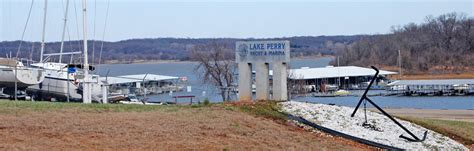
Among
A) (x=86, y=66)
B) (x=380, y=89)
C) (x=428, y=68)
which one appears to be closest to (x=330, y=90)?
(x=380, y=89)

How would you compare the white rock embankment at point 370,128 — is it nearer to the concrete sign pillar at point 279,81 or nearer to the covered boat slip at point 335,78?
the concrete sign pillar at point 279,81

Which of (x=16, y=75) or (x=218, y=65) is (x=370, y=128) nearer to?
(x=16, y=75)

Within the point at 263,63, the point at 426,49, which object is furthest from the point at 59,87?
the point at 426,49

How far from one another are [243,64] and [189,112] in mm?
6356

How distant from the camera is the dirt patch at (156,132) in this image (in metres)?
14.0

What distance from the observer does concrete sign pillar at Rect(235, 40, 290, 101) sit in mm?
24641

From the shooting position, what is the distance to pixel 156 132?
15.7m

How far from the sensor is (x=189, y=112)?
19.4m

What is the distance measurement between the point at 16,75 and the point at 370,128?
58.8ft

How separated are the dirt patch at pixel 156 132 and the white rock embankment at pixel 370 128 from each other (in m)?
1.21

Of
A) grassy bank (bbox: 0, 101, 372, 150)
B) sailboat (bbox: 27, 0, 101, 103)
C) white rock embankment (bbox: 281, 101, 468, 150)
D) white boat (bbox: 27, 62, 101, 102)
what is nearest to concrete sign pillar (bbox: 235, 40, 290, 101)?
white rock embankment (bbox: 281, 101, 468, 150)

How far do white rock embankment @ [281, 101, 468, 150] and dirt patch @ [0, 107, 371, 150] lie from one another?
1.21 meters

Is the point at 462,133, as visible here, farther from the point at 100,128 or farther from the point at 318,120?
the point at 100,128

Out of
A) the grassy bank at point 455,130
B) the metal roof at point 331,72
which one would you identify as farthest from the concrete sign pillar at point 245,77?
the metal roof at point 331,72
